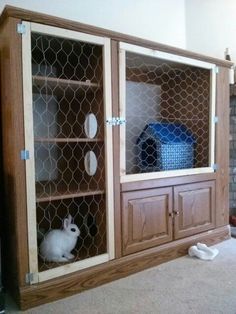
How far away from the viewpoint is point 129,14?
88.8 inches

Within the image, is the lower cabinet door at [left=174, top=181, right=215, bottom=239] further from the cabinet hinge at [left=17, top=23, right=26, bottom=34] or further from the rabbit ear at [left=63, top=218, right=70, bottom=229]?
the cabinet hinge at [left=17, top=23, right=26, bottom=34]

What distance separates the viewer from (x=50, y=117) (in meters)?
1.74

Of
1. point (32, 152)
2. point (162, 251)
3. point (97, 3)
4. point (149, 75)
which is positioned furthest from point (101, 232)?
point (97, 3)

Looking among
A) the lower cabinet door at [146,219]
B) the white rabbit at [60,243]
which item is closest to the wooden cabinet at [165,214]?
the lower cabinet door at [146,219]

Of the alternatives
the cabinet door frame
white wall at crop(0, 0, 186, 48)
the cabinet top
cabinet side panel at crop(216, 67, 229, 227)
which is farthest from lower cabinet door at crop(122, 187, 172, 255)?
white wall at crop(0, 0, 186, 48)

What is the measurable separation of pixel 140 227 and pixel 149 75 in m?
1.09

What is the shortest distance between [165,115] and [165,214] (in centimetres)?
78

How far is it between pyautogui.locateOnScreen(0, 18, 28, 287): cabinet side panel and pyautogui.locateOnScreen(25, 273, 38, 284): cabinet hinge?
2 cm

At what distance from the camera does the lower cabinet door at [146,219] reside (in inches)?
64.0

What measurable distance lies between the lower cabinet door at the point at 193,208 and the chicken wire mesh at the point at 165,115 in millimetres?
158

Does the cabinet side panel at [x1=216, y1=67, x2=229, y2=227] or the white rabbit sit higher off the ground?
the cabinet side panel at [x1=216, y1=67, x2=229, y2=227]

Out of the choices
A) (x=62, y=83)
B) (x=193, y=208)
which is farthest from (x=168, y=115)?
(x=62, y=83)

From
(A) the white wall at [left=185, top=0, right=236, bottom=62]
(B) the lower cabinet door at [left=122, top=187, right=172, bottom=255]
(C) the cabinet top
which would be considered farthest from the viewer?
(A) the white wall at [left=185, top=0, right=236, bottom=62]

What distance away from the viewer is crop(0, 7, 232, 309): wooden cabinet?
1300 millimetres
